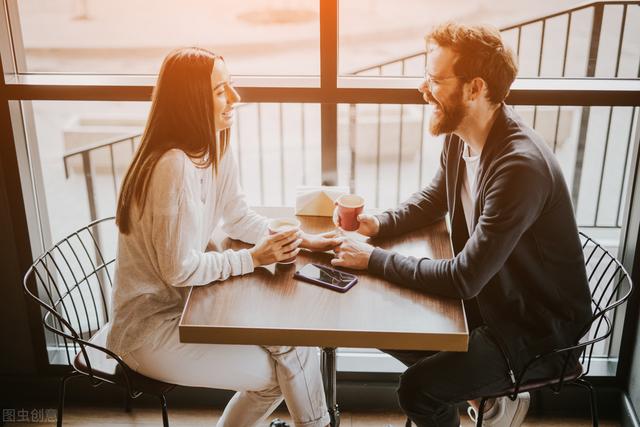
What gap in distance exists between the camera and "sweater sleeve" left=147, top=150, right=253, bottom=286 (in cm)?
153

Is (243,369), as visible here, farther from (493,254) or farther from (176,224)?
(493,254)

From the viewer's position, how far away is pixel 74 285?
2.12 meters

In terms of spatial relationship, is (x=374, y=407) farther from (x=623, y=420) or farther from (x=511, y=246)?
(x=511, y=246)

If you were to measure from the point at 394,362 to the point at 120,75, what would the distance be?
1.47m

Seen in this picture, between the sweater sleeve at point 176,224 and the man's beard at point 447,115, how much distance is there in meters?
0.69

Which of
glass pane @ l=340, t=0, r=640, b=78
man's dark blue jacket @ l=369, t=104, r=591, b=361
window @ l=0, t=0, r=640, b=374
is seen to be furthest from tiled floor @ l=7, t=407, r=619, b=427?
glass pane @ l=340, t=0, r=640, b=78

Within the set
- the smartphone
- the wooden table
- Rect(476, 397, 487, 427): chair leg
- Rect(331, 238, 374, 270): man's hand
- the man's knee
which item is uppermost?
Rect(331, 238, 374, 270): man's hand

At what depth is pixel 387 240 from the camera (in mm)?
1850

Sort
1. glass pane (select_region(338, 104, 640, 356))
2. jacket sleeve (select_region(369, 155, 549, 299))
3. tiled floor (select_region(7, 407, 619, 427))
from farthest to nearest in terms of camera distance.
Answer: glass pane (select_region(338, 104, 640, 356))
tiled floor (select_region(7, 407, 619, 427))
jacket sleeve (select_region(369, 155, 549, 299))

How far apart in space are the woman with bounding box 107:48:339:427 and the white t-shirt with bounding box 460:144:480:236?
0.43 meters

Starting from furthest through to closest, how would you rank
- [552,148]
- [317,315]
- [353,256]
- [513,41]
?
[513,41], [552,148], [353,256], [317,315]

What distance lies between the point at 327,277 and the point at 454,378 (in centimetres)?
43

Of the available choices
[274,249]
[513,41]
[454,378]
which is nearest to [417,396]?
[454,378]

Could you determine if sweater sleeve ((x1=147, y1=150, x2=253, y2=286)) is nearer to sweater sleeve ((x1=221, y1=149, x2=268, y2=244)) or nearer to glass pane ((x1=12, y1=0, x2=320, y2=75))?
sweater sleeve ((x1=221, y1=149, x2=268, y2=244))
